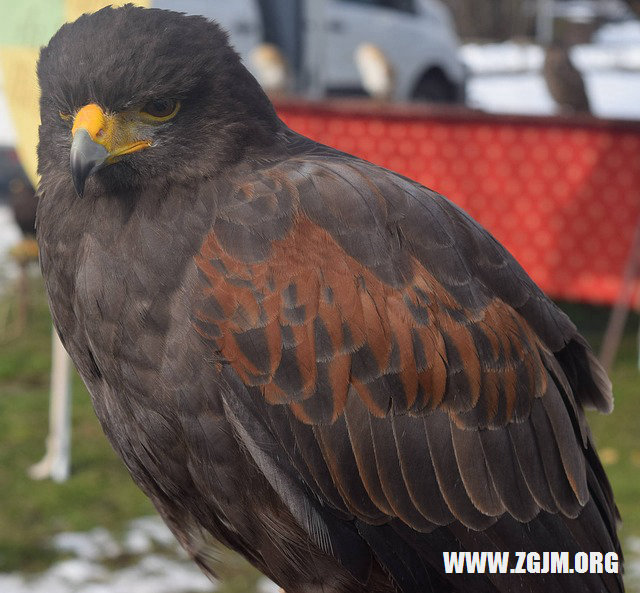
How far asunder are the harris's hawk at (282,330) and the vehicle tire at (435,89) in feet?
33.4

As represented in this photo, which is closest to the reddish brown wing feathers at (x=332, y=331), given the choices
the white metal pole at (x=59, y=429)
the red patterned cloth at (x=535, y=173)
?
the white metal pole at (x=59, y=429)

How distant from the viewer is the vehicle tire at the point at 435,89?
12.1 meters

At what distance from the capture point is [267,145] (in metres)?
2.11

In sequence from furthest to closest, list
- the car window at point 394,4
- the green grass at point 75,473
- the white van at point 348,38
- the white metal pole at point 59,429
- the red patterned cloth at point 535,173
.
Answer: the car window at point 394,4 → the white van at point 348,38 → the red patterned cloth at point 535,173 → the white metal pole at point 59,429 → the green grass at point 75,473

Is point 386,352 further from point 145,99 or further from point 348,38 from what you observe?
point 348,38

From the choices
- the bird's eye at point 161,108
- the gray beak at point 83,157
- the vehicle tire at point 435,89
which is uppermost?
the bird's eye at point 161,108

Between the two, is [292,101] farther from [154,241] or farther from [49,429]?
[154,241]

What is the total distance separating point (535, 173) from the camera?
6.23 meters

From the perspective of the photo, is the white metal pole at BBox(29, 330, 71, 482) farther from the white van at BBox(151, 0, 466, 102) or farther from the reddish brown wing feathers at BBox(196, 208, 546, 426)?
the white van at BBox(151, 0, 466, 102)

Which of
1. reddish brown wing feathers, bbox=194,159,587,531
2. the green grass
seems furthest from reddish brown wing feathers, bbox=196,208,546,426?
the green grass

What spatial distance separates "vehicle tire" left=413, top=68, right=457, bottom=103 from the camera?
39.5 feet

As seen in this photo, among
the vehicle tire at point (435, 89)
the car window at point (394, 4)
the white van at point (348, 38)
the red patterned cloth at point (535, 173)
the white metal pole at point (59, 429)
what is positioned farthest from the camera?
the vehicle tire at point (435, 89)

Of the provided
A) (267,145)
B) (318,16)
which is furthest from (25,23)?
(318,16)

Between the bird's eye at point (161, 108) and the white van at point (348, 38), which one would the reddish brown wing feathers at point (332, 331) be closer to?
the bird's eye at point (161, 108)
